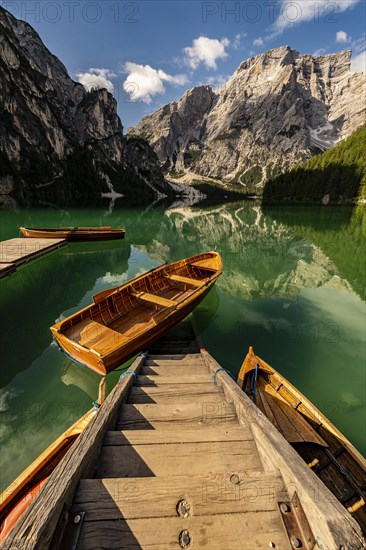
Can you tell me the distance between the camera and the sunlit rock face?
57.2ft

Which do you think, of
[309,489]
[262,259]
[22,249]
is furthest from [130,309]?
[262,259]

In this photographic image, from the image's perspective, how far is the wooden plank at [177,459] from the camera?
338 cm

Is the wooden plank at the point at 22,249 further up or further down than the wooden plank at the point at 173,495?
further down

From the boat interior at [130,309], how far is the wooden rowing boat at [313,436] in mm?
3978

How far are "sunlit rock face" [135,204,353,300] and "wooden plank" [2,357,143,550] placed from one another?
519 inches

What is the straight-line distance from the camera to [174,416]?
4.61 metres

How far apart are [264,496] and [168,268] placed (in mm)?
11829

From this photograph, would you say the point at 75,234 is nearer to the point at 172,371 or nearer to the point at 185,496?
the point at 172,371

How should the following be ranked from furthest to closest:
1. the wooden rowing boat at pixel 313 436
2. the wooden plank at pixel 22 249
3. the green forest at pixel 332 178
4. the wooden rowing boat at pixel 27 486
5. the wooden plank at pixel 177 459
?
1. the green forest at pixel 332 178
2. the wooden plank at pixel 22 249
3. the wooden rowing boat at pixel 313 436
4. the wooden rowing boat at pixel 27 486
5. the wooden plank at pixel 177 459

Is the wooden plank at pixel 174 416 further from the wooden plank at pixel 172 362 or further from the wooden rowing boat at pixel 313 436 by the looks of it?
the wooden plank at pixel 172 362

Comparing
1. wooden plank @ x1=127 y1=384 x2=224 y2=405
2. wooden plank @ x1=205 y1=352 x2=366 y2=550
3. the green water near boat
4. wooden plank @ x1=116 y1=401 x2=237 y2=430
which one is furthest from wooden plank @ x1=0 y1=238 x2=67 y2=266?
wooden plank @ x1=205 y1=352 x2=366 y2=550

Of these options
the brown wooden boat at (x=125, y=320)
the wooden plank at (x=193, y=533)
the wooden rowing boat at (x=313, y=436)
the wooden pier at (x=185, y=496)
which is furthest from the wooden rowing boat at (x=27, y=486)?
the wooden rowing boat at (x=313, y=436)

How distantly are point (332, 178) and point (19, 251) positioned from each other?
104 meters

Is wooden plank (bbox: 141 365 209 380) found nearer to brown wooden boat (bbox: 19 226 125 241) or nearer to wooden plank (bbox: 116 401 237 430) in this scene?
wooden plank (bbox: 116 401 237 430)
